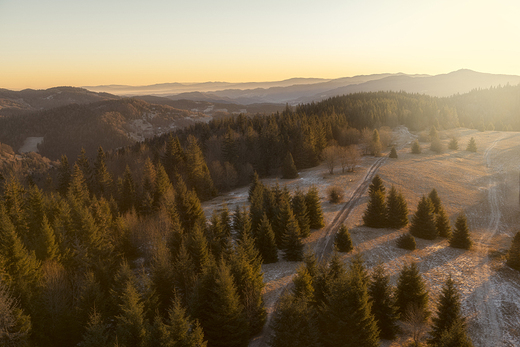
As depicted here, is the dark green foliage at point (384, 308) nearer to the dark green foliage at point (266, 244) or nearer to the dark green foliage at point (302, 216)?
the dark green foliage at point (266, 244)

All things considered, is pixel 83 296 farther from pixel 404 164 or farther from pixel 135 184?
pixel 404 164

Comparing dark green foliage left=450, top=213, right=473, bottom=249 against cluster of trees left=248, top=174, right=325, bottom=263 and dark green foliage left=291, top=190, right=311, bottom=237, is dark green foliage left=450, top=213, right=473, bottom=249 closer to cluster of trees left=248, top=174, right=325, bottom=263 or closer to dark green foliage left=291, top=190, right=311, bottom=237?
cluster of trees left=248, top=174, right=325, bottom=263

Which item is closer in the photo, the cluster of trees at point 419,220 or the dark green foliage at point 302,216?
the cluster of trees at point 419,220

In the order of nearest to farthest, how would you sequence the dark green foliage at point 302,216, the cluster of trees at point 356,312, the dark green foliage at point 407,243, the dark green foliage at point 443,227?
the cluster of trees at point 356,312, the dark green foliage at point 407,243, the dark green foliage at point 302,216, the dark green foliage at point 443,227

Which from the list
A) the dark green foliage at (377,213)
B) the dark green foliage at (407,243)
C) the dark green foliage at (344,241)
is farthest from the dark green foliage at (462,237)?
the dark green foliage at (344,241)

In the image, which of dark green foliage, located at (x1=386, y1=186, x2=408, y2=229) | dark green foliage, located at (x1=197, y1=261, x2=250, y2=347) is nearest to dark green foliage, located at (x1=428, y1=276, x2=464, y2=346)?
dark green foliage, located at (x1=197, y1=261, x2=250, y2=347)

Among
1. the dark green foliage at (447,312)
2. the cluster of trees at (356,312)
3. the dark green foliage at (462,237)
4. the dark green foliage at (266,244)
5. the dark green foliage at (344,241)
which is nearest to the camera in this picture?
the cluster of trees at (356,312)
